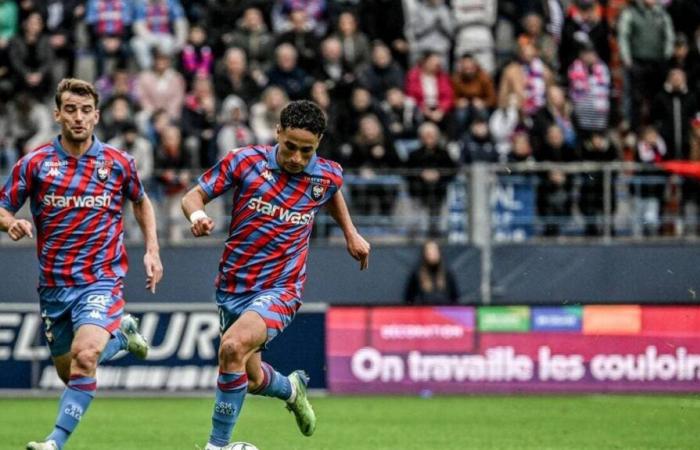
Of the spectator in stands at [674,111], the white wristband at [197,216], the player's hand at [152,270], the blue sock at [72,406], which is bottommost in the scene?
the blue sock at [72,406]

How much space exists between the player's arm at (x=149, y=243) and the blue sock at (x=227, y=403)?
0.79 metres

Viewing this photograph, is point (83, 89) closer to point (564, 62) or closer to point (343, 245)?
point (343, 245)

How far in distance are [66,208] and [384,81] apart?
34.2 feet

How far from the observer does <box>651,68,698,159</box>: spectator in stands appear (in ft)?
65.2

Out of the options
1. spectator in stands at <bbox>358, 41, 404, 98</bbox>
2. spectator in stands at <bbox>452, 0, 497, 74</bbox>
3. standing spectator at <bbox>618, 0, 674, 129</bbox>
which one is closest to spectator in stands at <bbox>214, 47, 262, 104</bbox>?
spectator in stands at <bbox>358, 41, 404, 98</bbox>

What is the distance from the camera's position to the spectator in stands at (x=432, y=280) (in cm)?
1867

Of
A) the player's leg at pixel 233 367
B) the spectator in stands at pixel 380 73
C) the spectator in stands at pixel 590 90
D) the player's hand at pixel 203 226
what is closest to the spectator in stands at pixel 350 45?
the spectator in stands at pixel 380 73

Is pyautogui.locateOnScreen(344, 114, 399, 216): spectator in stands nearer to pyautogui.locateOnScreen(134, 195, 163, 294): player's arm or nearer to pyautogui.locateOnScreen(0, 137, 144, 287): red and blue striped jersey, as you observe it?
pyautogui.locateOnScreen(134, 195, 163, 294): player's arm

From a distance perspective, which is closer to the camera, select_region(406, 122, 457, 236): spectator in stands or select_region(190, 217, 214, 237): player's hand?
select_region(190, 217, 214, 237): player's hand

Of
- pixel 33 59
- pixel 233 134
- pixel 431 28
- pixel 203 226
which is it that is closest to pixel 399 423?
pixel 203 226

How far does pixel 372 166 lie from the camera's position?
19000mm

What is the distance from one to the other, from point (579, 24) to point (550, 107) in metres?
1.94

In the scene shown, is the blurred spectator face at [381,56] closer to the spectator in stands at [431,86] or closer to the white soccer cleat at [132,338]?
the spectator in stands at [431,86]

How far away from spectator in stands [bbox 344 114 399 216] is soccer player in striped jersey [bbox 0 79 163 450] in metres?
8.25
